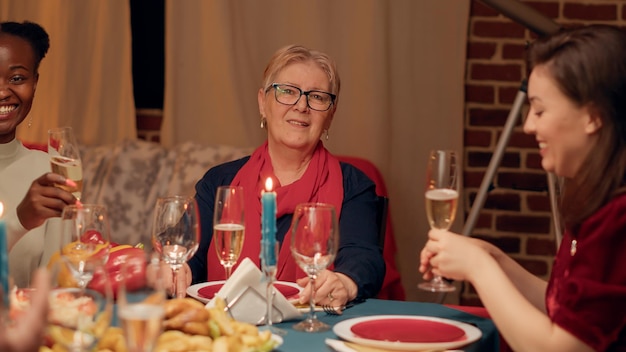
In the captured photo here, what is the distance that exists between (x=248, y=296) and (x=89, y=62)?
8.15 ft

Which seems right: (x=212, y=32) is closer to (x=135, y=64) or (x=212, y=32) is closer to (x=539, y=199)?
(x=135, y=64)

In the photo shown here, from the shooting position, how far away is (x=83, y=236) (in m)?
1.57

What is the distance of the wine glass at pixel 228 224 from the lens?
5.68 feet

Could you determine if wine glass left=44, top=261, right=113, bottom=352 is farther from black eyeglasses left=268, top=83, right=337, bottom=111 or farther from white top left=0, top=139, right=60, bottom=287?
black eyeglasses left=268, top=83, right=337, bottom=111

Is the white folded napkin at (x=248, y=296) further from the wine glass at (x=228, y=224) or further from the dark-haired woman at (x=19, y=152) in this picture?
the dark-haired woman at (x=19, y=152)

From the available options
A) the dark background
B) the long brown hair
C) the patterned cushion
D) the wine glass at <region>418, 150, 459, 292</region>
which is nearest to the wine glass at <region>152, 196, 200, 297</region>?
the wine glass at <region>418, 150, 459, 292</region>

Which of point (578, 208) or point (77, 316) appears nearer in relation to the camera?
point (77, 316)

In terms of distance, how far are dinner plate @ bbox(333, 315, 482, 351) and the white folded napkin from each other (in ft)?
0.48

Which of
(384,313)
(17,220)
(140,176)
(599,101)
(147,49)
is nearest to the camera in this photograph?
(599,101)

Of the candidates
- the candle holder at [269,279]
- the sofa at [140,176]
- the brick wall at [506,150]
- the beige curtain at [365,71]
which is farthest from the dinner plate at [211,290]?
the brick wall at [506,150]

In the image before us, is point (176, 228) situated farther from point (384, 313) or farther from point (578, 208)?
point (578, 208)

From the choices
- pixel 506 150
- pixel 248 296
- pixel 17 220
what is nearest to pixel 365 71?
pixel 506 150

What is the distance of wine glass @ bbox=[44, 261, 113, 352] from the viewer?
1104 mm

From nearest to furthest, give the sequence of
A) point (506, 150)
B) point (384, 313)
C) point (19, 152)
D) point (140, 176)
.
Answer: point (384, 313) → point (19, 152) → point (140, 176) → point (506, 150)
